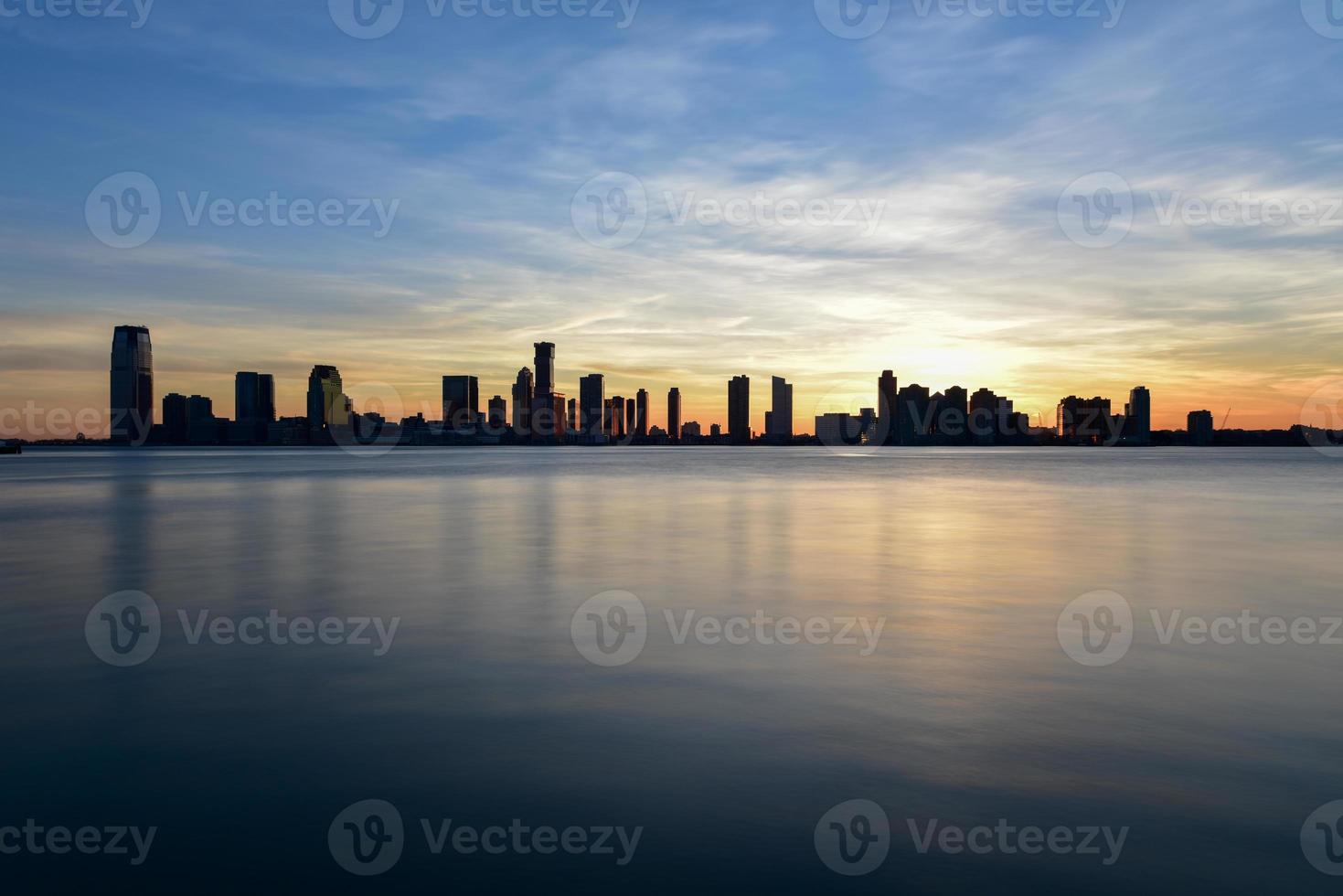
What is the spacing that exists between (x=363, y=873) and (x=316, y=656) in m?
7.29

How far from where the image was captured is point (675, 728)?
10.1 metres

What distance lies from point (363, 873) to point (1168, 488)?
7556 centimetres

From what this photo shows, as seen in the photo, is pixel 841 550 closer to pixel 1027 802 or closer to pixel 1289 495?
pixel 1027 802

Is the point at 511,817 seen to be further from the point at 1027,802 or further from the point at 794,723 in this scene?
the point at 1027,802

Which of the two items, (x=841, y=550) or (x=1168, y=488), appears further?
(x=1168, y=488)

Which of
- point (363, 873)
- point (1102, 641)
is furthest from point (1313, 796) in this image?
point (363, 873)

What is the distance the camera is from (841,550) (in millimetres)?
27328

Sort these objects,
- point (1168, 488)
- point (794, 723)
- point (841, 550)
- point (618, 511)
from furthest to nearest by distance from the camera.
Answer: point (1168, 488)
point (618, 511)
point (841, 550)
point (794, 723)

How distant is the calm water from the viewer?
23.0ft

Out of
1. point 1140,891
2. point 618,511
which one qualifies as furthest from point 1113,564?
point 618,511

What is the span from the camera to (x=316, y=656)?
13.5 meters

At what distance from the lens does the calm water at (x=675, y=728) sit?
23.0 ft

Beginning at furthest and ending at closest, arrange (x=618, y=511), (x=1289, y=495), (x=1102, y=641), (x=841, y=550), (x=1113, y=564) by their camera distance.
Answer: (x=1289, y=495) → (x=618, y=511) → (x=841, y=550) → (x=1113, y=564) → (x=1102, y=641)

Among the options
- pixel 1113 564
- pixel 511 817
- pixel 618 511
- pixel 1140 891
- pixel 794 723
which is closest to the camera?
pixel 1140 891
